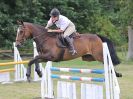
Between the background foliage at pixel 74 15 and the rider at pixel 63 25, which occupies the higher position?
the background foliage at pixel 74 15

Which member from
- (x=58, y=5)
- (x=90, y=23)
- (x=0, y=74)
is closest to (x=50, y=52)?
(x=0, y=74)

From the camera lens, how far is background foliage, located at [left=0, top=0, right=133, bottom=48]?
2767cm

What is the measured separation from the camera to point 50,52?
10.1 metres

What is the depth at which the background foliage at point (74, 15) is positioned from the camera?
1089 inches

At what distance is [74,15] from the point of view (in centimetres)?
3691

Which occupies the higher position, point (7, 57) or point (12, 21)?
point (12, 21)

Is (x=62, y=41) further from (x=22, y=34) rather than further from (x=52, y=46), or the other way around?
(x=22, y=34)

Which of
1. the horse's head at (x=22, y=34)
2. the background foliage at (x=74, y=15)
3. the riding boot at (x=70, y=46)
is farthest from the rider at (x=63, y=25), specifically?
the background foliage at (x=74, y=15)

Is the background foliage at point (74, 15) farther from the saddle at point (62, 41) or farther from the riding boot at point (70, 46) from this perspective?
the riding boot at point (70, 46)

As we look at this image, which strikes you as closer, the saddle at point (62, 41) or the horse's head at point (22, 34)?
the horse's head at point (22, 34)

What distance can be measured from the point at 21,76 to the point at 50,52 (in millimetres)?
5505

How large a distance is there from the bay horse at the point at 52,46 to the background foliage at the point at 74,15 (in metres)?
14.7

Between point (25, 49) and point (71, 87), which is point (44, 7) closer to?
point (25, 49)

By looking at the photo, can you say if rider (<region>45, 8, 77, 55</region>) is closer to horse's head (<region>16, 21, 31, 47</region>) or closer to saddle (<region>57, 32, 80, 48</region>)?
saddle (<region>57, 32, 80, 48</region>)
